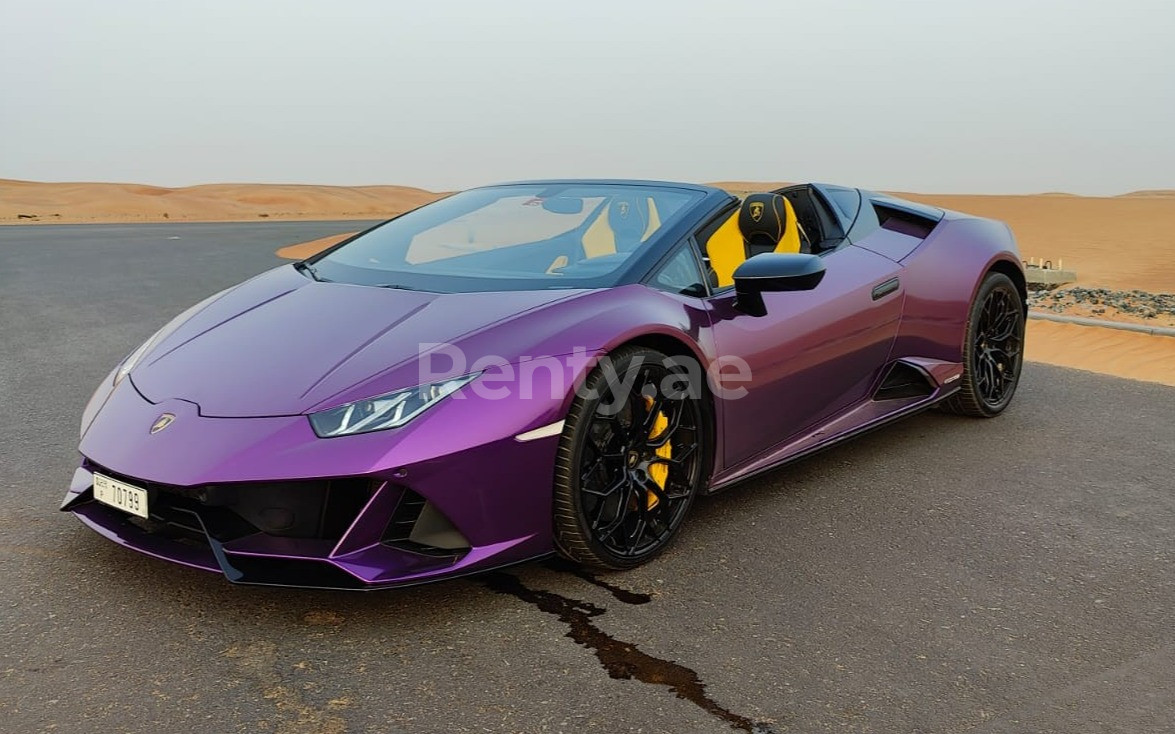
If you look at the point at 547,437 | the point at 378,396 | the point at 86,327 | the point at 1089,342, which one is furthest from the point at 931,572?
the point at 86,327

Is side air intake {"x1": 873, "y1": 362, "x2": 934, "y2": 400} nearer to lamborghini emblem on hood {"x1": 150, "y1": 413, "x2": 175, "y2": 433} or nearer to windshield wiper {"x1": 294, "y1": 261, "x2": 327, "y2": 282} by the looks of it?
windshield wiper {"x1": 294, "y1": 261, "x2": 327, "y2": 282}

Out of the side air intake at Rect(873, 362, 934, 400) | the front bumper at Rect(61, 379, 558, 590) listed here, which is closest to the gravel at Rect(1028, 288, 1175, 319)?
the side air intake at Rect(873, 362, 934, 400)

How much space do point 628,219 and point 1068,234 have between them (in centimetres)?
2637

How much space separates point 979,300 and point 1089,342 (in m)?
3.59

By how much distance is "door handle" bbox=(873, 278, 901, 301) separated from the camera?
4.18 metres

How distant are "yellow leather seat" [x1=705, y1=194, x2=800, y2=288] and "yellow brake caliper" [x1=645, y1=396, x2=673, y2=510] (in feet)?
2.56

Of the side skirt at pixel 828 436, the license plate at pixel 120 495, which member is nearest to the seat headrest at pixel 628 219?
the side skirt at pixel 828 436

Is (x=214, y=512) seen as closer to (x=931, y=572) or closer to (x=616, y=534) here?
(x=616, y=534)

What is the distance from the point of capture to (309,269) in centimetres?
389

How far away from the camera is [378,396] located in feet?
8.73

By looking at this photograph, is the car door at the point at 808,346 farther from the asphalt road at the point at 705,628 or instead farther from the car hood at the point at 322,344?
the car hood at the point at 322,344

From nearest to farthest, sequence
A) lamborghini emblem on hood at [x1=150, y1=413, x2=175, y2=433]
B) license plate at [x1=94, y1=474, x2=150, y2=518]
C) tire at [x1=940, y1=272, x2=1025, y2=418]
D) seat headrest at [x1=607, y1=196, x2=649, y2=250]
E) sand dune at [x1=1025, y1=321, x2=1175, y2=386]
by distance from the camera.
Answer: license plate at [x1=94, y1=474, x2=150, y2=518], lamborghini emblem on hood at [x1=150, y1=413, x2=175, y2=433], seat headrest at [x1=607, y1=196, x2=649, y2=250], tire at [x1=940, y1=272, x2=1025, y2=418], sand dune at [x1=1025, y1=321, x2=1175, y2=386]

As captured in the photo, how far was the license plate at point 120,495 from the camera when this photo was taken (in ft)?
8.75

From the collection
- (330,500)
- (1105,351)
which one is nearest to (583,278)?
(330,500)
